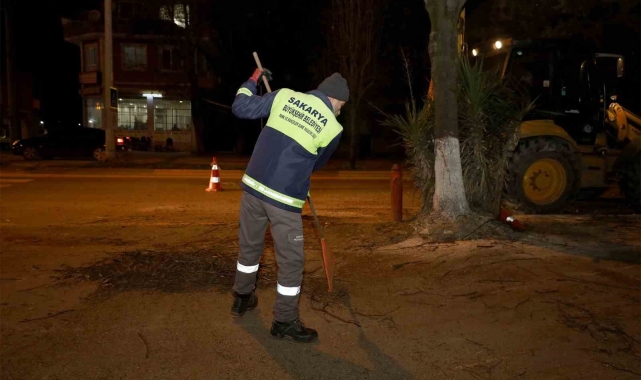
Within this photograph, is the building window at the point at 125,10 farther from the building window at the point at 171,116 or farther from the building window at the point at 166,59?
the building window at the point at 171,116

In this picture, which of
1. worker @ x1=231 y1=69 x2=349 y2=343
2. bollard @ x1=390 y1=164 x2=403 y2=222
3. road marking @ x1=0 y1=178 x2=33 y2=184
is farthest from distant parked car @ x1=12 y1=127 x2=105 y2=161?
worker @ x1=231 y1=69 x2=349 y2=343

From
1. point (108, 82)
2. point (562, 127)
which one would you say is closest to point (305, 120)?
point (562, 127)

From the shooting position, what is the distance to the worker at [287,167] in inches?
169

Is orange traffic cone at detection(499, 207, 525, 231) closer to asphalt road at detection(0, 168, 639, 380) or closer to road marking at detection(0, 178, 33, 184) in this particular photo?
asphalt road at detection(0, 168, 639, 380)

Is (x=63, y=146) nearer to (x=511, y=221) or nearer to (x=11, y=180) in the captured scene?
(x=11, y=180)

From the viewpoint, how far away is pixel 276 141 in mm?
4324

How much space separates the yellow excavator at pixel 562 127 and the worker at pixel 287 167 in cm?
591

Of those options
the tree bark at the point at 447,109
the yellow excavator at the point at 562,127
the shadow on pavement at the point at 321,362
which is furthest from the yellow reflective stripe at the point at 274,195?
the yellow excavator at the point at 562,127

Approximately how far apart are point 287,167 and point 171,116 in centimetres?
3633

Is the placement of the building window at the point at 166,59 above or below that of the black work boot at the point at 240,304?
above

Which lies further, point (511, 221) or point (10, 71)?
point (10, 71)

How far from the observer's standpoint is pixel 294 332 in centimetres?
434

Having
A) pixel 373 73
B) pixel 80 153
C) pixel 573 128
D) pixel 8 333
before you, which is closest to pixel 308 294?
pixel 8 333

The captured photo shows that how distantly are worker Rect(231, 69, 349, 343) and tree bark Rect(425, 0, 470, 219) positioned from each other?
319 cm
